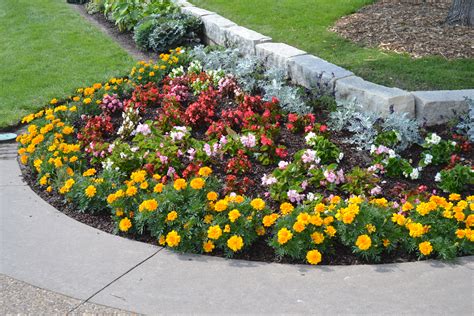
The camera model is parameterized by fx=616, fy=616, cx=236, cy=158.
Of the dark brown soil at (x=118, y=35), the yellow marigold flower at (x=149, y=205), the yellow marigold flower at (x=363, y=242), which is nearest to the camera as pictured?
the yellow marigold flower at (x=363, y=242)

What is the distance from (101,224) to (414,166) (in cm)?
247

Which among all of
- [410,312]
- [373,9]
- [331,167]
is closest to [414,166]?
[331,167]

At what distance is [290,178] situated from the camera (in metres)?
4.54

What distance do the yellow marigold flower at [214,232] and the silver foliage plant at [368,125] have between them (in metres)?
1.74

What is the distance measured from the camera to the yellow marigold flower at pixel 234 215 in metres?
3.89

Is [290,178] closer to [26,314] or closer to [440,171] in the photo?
[440,171]

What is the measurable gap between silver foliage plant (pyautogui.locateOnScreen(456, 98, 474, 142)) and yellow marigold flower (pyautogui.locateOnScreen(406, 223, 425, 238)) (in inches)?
66.5

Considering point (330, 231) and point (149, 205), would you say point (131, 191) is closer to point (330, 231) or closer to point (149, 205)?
point (149, 205)

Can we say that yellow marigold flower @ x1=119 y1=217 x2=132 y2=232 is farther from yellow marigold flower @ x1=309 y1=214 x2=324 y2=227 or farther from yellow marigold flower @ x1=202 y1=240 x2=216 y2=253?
yellow marigold flower @ x1=309 y1=214 x2=324 y2=227

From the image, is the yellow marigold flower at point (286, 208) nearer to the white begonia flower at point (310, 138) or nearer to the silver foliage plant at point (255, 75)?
the white begonia flower at point (310, 138)

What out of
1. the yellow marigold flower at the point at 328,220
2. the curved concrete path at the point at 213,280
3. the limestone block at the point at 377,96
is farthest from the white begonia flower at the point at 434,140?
the yellow marigold flower at the point at 328,220

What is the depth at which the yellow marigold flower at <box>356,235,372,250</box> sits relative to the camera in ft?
12.1

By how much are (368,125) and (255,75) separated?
6.09ft

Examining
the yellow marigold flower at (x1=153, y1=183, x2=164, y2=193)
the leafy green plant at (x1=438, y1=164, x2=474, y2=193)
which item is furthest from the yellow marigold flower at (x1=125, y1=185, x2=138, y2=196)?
the leafy green plant at (x1=438, y1=164, x2=474, y2=193)
